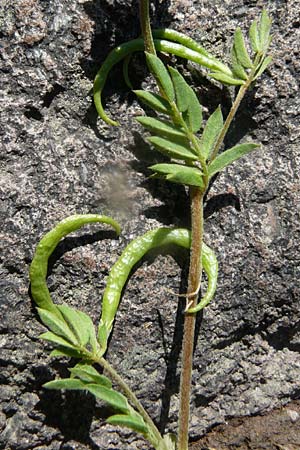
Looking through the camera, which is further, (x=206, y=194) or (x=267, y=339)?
(x=267, y=339)

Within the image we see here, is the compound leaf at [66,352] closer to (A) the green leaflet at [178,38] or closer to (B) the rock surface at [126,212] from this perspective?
(B) the rock surface at [126,212]

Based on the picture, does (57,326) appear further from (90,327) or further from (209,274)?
(209,274)

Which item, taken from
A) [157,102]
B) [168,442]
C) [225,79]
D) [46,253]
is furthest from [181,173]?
[168,442]

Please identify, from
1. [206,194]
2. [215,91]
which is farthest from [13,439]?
[215,91]

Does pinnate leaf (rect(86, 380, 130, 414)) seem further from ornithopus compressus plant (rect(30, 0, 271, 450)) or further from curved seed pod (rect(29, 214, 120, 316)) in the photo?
curved seed pod (rect(29, 214, 120, 316))

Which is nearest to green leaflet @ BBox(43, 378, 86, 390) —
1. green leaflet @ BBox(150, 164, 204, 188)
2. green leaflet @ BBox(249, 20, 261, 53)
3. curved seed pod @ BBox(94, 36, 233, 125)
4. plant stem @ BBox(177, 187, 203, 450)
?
plant stem @ BBox(177, 187, 203, 450)

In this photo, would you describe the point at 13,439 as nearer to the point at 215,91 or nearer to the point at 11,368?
the point at 11,368

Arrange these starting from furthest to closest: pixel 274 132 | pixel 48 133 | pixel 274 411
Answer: pixel 274 411 → pixel 274 132 → pixel 48 133
